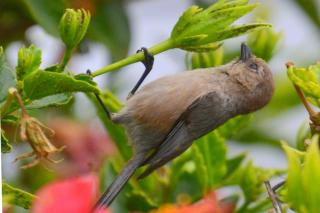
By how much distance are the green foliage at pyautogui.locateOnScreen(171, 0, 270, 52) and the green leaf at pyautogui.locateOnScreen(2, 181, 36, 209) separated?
0.37 meters

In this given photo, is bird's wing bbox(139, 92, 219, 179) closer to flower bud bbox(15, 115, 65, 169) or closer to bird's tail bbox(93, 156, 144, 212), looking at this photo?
bird's tail bbox(93, 156, 144, 212)

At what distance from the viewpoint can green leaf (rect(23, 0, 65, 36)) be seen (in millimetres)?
2191

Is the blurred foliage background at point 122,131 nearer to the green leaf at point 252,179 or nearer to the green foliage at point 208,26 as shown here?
the green leaf at point 252,179

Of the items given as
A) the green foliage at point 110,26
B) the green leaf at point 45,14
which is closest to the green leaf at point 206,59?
the green leaf at point 45,14

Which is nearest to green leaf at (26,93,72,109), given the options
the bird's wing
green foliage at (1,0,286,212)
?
green foliage at (1,0,286,212)

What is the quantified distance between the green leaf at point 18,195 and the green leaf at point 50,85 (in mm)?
152

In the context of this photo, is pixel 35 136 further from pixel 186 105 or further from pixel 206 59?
pixel 186 105

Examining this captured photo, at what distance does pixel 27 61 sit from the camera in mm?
1438

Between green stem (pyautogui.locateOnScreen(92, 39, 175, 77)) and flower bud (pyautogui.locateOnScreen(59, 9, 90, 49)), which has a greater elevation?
flower bud (pyautogui.locateOnScreen(59, 9, 90, 49))

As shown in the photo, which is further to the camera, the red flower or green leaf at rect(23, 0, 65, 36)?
green leaf at rect(23, 0, 65, 36)

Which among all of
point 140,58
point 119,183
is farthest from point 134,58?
point 119,183

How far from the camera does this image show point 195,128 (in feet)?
6.57

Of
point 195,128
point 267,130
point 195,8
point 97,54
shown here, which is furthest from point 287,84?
point 195,8

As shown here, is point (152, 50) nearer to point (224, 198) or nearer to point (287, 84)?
point (224, 198)
